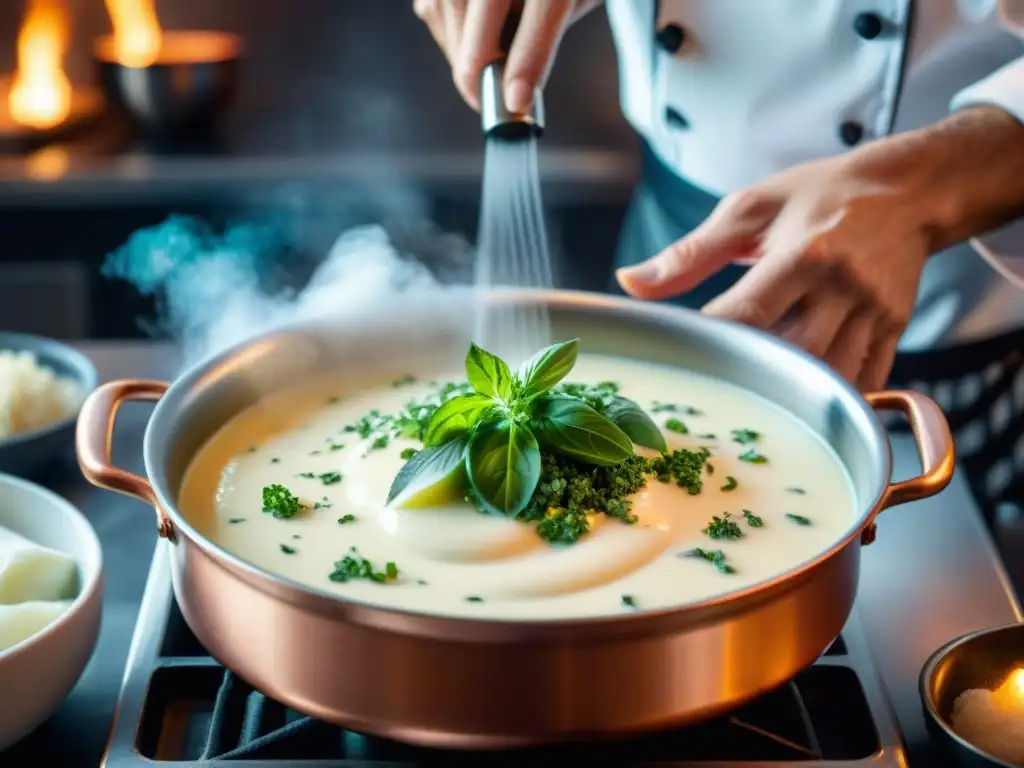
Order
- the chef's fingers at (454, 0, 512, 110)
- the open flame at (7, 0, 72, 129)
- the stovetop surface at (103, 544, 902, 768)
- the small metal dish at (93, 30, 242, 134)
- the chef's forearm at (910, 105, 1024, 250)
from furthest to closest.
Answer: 1. the open flame at (7, 0, 72, 129)
2. the small metal dish at (93, 30, 242, 134)
3. the chef's forearm at (910, 105, 1024, 250)
4. the chef's fingers at (454, 0, 512, 110)
5. the stovetop surface at (103, 544, 902, 768)

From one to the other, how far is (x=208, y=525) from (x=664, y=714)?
1.72 feet

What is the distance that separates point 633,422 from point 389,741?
41cm

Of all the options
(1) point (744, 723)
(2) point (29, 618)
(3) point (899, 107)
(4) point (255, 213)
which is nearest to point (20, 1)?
(4) point (255, 213)

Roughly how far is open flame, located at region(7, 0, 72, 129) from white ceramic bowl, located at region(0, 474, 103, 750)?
226 centimetres

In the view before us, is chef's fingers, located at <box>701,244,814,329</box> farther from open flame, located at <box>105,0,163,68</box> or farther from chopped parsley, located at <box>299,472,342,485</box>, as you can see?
open flame, located at <box>105,0,163,68</box>

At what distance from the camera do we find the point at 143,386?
117cm

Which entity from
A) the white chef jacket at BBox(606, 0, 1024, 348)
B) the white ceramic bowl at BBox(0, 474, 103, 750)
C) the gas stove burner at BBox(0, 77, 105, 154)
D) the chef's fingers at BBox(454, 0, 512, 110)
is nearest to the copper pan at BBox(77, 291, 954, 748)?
the white ceramic bowl at BBox(0, 474, 103, 750)

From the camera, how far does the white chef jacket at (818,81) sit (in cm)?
168

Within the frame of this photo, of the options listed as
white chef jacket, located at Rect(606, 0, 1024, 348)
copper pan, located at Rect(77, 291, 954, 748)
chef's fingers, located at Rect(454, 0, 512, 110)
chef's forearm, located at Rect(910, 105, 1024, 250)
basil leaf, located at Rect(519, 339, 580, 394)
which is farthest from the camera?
white chef jacket, located at Rect(606, 0, 1024, 348)

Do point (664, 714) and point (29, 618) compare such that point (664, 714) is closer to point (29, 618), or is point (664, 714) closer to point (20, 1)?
point (29, 618)

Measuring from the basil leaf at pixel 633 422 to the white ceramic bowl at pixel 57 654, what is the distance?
511 millimetres

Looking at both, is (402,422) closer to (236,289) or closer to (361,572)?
(361,572)

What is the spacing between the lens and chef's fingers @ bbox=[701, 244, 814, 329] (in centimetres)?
136

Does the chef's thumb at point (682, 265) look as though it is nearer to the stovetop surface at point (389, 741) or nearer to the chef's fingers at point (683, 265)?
the chef's fingers at point (683, 265)
